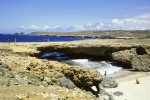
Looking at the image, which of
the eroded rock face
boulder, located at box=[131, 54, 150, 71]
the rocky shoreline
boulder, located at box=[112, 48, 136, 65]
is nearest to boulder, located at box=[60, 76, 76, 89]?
the rocky shoreline

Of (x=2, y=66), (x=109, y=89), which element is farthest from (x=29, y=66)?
(x=109, y=89)

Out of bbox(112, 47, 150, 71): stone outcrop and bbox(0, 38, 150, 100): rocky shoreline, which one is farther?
bbox(112, 47, 150, 71): stone outcrop

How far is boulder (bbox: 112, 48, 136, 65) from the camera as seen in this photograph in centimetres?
5846

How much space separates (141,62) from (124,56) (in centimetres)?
519

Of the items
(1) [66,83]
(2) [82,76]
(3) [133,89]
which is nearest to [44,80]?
(1) [66,83]

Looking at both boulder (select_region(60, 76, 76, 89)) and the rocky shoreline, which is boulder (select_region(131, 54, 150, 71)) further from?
boulder (select_region(60, 76, 76, 89))

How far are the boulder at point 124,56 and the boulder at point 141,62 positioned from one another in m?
1.93

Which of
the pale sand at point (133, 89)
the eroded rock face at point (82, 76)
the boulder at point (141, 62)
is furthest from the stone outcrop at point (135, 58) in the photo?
the eroded rock face at point (82, 76)

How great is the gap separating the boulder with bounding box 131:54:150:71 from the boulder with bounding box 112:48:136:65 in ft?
6.33

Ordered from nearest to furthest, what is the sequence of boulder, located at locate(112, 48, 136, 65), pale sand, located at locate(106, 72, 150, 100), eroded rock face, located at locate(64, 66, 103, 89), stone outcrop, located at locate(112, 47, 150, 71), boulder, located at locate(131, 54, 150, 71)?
eroded rock face, located at locate(64, 66, 103, 89) < pale sand, located at locate(106, 72, 150, 100) < boulder, located at locate(131, 54, 150, 71) < stone outcrop, located at locate(112, 47, 150, 71) < boulder, located at locate(112, 48, 136, 65)

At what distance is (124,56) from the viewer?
196 feet

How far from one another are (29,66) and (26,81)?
244 cm

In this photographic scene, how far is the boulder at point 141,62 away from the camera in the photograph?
53.6m

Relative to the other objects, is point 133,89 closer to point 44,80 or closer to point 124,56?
point 44,80
